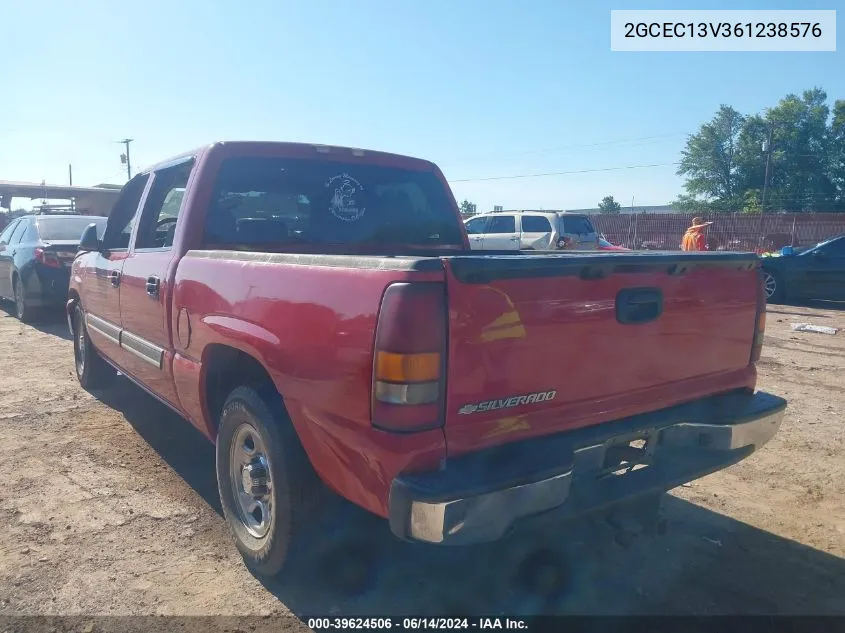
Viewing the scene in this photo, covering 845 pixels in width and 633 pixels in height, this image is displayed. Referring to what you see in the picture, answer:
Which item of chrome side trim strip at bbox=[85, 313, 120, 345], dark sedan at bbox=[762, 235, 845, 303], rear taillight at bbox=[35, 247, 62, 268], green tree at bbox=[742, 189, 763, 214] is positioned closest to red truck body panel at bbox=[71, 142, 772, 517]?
chrome side trim strip at bbox=[85, 313, 120, 345]

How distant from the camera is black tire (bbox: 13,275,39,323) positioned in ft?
31.8

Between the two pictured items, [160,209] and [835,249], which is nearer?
[160,209]

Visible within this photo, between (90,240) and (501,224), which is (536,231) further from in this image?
(90,240)

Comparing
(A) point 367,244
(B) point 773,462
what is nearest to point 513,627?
(A) point 367,244

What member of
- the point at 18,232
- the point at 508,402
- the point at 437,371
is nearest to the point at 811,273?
the point at 508,402

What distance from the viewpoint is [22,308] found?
980 cm

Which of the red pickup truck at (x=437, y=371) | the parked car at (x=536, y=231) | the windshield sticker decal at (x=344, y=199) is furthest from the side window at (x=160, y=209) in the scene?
the parked car at (x=536, y=231)

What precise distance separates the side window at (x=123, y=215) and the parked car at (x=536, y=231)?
11.7m

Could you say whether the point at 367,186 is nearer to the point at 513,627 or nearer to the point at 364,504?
the point at 364,504

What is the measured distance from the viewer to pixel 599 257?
2594 millimetres

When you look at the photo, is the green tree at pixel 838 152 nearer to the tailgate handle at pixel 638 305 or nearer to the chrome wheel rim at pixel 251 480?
the tailgate handle at pixel 638 305

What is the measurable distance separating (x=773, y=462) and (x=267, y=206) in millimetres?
3687

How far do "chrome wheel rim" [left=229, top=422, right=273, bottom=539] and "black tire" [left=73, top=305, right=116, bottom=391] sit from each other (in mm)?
3348

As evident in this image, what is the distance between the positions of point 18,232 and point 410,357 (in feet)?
34.9
